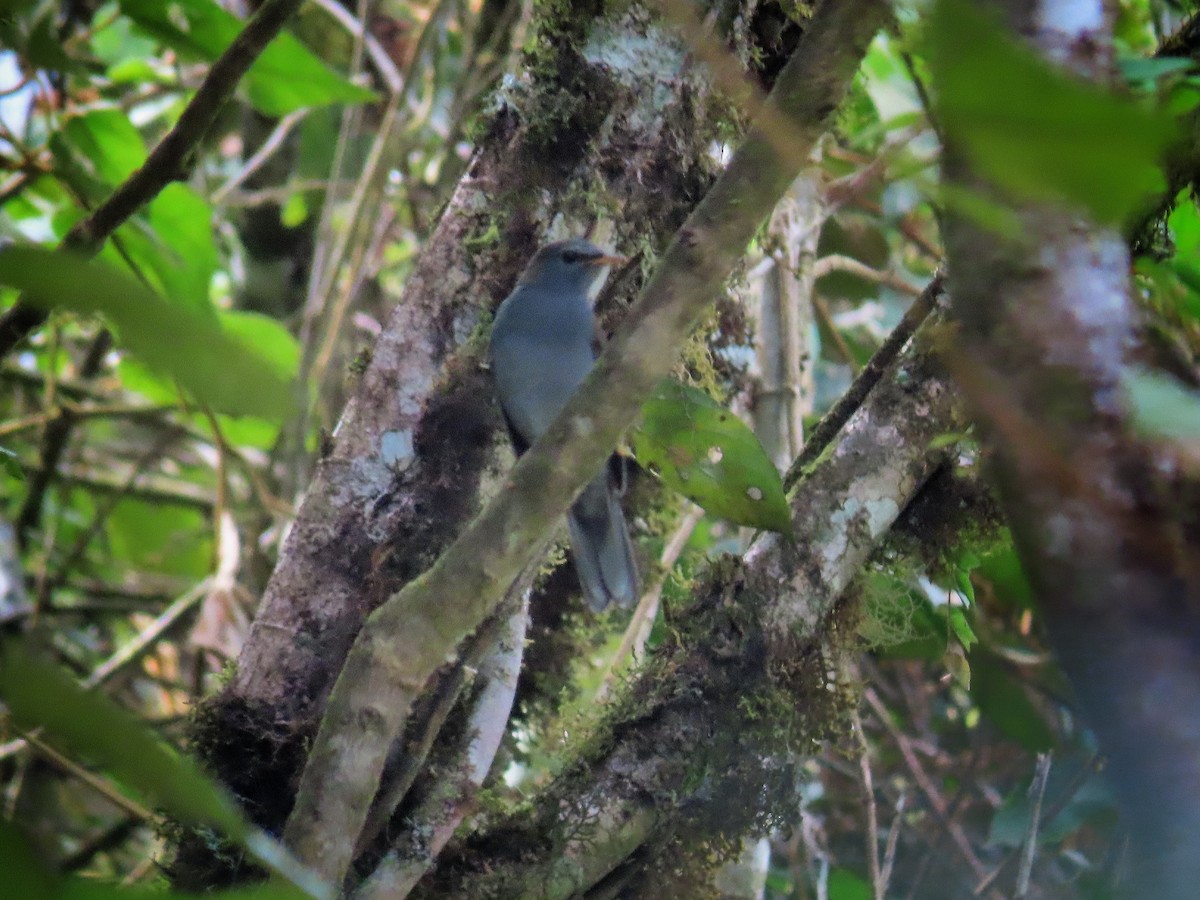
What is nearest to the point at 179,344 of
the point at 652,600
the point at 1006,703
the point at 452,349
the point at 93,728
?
the point at 93,728

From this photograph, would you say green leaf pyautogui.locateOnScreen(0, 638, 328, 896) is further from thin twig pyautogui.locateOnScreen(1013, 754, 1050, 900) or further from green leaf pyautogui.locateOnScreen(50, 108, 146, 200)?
green leaf pyautogui.locateOnScreen(50, 108, 146, 200)

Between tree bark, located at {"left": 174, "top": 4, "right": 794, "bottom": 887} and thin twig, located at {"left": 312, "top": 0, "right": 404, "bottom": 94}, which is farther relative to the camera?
thin twig, located at {"left": 312, "top": 0, "right": 404, "bottom": 94}

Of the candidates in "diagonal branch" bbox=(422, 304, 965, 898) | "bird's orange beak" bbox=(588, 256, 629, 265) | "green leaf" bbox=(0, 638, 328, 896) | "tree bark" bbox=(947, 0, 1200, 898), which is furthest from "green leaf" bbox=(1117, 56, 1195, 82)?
"green leaf" bbox=(0, 638, 328, 896)

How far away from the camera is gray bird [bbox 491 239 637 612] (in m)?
2.53

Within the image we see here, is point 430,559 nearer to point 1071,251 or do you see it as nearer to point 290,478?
point 1071,251

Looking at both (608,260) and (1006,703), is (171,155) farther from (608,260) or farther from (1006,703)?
(1006,703)

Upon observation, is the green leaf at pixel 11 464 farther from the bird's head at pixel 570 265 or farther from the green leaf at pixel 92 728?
the green leaf at pixel 92 728

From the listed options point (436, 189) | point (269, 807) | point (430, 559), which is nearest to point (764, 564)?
point (430, 559)

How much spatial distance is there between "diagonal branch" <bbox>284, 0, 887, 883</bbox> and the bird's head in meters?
1.09

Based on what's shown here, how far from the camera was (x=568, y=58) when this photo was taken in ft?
8.05

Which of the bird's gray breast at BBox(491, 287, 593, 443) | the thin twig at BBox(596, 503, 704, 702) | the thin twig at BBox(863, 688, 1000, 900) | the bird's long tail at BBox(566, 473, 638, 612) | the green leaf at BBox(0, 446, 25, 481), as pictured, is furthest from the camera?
the thin twig at BBox(863, 688, 1000, 900)

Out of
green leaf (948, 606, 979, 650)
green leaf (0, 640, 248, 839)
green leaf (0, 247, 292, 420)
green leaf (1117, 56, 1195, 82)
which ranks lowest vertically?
green leaf (0, 640, 248, 839)

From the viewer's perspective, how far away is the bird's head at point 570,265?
2.53 metres

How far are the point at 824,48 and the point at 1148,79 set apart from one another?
585 mm
